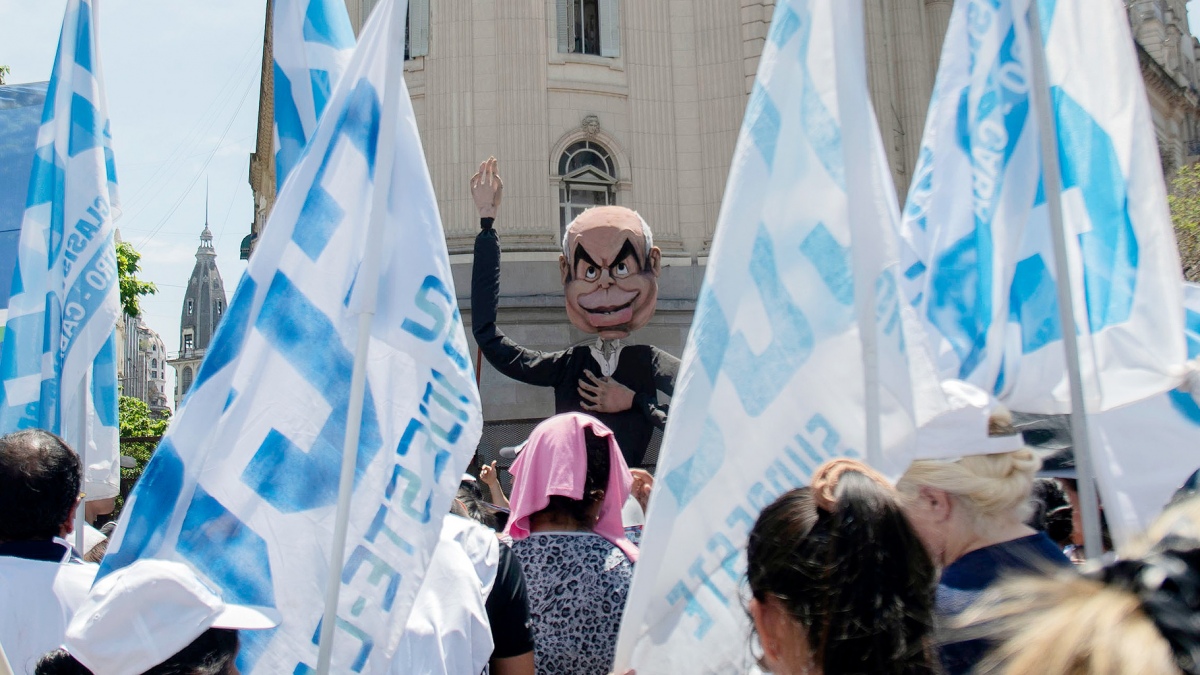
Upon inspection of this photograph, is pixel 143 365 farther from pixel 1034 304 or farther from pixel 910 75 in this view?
pixel 1034 304

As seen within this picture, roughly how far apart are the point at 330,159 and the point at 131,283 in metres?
20.8

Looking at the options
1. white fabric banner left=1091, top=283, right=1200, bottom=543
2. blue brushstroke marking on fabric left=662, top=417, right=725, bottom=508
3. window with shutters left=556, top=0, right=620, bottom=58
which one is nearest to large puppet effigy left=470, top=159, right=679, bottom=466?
white fabric banner left=1091, top=283, right=1200, bottom=543

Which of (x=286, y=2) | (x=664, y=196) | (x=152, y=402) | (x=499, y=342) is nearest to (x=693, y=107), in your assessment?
(x=664, y=196)

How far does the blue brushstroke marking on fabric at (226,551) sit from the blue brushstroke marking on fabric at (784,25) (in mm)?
1739

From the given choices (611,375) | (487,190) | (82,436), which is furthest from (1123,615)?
(611,375)

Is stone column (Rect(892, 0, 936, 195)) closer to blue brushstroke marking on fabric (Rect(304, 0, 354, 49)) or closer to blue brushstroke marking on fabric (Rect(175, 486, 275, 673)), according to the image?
blue brushstroke marking on fabric (Rect(304, 0, 354, 49))

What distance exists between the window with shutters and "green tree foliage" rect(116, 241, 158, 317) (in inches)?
419

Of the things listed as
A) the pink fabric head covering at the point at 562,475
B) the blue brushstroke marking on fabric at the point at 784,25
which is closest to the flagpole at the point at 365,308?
the pink fabric head covering at the point at 562,475

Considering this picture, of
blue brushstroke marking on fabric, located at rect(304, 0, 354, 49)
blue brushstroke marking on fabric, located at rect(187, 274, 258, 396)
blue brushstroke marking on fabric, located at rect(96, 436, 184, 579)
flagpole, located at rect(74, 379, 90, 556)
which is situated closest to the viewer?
blue brushstroke marking on fabric, located at rect(96, 436, 184, 579)

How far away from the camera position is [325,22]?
11.7 ft

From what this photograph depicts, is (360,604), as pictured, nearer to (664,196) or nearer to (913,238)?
(913,238)

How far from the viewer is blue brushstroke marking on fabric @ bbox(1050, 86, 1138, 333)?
9.66 ft

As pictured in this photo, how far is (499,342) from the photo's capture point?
5125mm

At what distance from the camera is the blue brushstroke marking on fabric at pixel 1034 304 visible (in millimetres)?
3043
